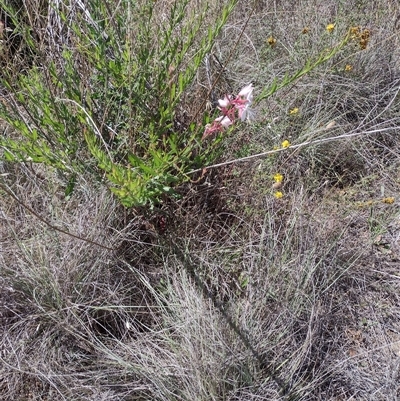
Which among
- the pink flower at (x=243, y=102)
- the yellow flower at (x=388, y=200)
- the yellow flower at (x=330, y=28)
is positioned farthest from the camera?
the yellow flower at (x=330, y=28)

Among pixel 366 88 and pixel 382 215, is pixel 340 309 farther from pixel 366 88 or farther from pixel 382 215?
pixel 366 88

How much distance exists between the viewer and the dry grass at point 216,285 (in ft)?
5.14

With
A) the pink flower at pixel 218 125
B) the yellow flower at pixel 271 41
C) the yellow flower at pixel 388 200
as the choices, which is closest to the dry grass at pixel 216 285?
the yellow flower at pixel 388 200

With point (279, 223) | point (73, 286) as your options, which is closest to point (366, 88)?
point (279, 223)

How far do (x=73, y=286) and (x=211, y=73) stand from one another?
1124 millimetres

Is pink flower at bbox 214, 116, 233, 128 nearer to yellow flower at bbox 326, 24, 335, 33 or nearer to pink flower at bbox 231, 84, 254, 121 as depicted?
pink flower at bbox 231, 84, 254, 121

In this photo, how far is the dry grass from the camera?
157 centimetres

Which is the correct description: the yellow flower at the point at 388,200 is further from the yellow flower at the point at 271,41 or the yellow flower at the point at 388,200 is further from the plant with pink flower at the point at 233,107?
the yellow flower at the point at 271,41

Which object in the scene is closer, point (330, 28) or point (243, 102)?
point (243, 102)

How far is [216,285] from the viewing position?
1.72m

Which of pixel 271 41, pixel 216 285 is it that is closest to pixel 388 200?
pixel 216 285

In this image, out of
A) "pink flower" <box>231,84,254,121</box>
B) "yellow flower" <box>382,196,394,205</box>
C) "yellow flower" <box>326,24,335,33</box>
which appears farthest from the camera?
"yellow flower" <box>326,24,335,33</box>

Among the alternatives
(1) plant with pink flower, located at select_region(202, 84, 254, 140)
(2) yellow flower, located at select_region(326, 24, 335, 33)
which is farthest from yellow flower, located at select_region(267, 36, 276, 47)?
(1) plant with pink flower, located at select_region(202, 84, 254, 140)

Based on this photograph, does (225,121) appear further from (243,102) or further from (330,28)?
(330,28)
